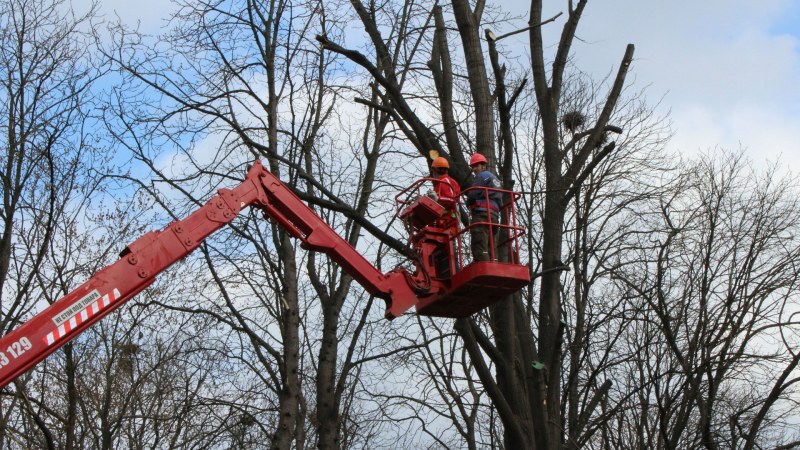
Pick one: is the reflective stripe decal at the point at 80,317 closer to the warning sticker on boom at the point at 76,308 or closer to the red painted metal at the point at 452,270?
the warning sticker on boom at the point at 76,308

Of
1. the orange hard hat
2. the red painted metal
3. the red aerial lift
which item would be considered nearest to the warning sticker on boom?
the red aerial lift

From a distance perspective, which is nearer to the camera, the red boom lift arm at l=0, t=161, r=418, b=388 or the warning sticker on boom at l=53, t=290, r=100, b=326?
the red boom lift arm at l=0, t=161, r=418, b=388

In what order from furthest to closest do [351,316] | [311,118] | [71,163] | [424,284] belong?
[351,316]
[311,118]
[71,163]
[424,284]

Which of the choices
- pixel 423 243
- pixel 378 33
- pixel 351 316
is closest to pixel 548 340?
pixel 423 243

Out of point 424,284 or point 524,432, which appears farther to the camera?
point 524,432

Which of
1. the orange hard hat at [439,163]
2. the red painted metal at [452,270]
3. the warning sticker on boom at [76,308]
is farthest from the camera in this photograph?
the orange hard hat at [439,163]

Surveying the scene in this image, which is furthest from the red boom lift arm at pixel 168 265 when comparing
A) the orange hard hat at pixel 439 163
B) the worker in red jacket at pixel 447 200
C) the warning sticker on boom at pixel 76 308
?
the orange hard hat at pixel 439 163

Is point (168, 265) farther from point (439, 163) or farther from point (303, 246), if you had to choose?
point (439, 163)

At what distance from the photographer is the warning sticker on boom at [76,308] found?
298 inches

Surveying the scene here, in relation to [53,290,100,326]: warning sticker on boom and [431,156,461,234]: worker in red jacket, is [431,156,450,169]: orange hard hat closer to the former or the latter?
[431,156,461,234]: worker in red jacket

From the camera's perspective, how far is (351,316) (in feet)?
60.7

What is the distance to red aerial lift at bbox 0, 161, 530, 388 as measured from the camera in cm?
751

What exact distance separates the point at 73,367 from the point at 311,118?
20.5 feet

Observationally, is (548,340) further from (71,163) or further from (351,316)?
(71,163)
